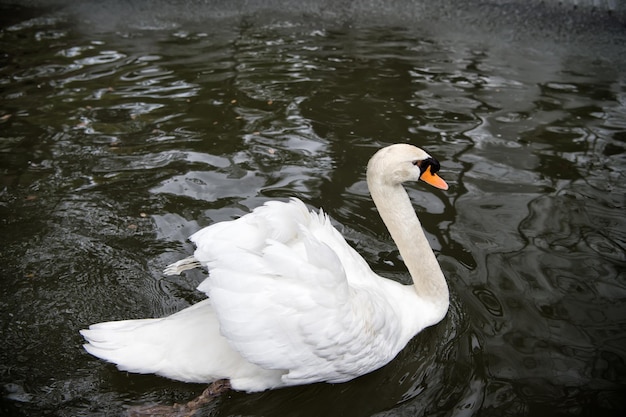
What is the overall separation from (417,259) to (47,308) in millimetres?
2243

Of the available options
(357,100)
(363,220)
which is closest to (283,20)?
(357,100)

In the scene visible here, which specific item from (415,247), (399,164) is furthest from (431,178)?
(415,247)

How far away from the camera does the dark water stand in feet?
10.0

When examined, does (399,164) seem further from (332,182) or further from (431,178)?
(332,182)

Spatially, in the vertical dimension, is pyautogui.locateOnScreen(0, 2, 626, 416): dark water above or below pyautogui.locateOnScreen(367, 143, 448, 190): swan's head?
below

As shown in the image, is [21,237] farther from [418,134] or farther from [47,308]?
[418,134]

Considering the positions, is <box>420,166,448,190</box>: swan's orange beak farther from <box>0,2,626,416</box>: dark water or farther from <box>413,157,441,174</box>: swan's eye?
<box>0,2,626,416</box>: dark water

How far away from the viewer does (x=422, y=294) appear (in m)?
3.35

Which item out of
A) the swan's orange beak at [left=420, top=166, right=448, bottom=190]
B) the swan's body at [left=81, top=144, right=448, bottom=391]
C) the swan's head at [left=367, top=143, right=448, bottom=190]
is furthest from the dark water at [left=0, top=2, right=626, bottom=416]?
the swan's head at [left=367, top=143, right=448, bottom=190]

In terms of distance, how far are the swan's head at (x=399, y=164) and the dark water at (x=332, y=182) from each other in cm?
99

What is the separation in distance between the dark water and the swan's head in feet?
3.24

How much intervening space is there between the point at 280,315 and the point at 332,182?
7.99 ft

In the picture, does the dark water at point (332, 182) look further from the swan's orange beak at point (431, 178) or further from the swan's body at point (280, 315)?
the swan's orange beak at point (431, 178)

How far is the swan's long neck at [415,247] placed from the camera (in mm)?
3295
